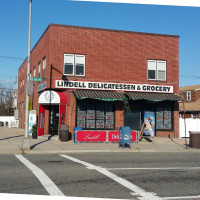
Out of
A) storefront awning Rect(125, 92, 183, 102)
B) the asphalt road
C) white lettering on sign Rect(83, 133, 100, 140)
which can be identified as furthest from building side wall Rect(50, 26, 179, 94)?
the asphalt road

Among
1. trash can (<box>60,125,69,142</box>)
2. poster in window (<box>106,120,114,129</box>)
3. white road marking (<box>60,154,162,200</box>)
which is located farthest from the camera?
poster in window (<box>106,120,114,129</box>)

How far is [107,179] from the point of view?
8.64 m

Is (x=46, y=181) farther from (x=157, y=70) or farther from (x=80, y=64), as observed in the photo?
(x=157, y=70)

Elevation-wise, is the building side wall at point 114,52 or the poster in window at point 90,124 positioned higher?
the building side wall at point 114,52

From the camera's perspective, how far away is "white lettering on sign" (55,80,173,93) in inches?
888

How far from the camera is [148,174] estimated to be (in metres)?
9.49

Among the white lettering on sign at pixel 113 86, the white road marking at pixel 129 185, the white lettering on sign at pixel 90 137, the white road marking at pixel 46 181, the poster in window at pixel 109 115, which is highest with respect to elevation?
the white lettering on sign at pixel 113 86

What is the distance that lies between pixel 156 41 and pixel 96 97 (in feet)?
25.7

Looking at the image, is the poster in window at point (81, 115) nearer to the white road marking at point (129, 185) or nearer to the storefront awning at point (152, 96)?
the storefront awning at point (152, 96)

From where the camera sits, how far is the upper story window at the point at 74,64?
23.0 m

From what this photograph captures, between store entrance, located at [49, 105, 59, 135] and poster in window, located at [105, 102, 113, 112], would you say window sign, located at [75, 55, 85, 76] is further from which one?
store entrance, located at [49, 105, 59, 135]

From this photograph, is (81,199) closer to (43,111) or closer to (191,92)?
(43,111)

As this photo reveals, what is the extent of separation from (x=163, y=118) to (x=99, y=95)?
20.4 ft

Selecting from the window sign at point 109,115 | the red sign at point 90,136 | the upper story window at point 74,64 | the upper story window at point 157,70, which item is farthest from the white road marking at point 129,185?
the upper story window at point 157,70
